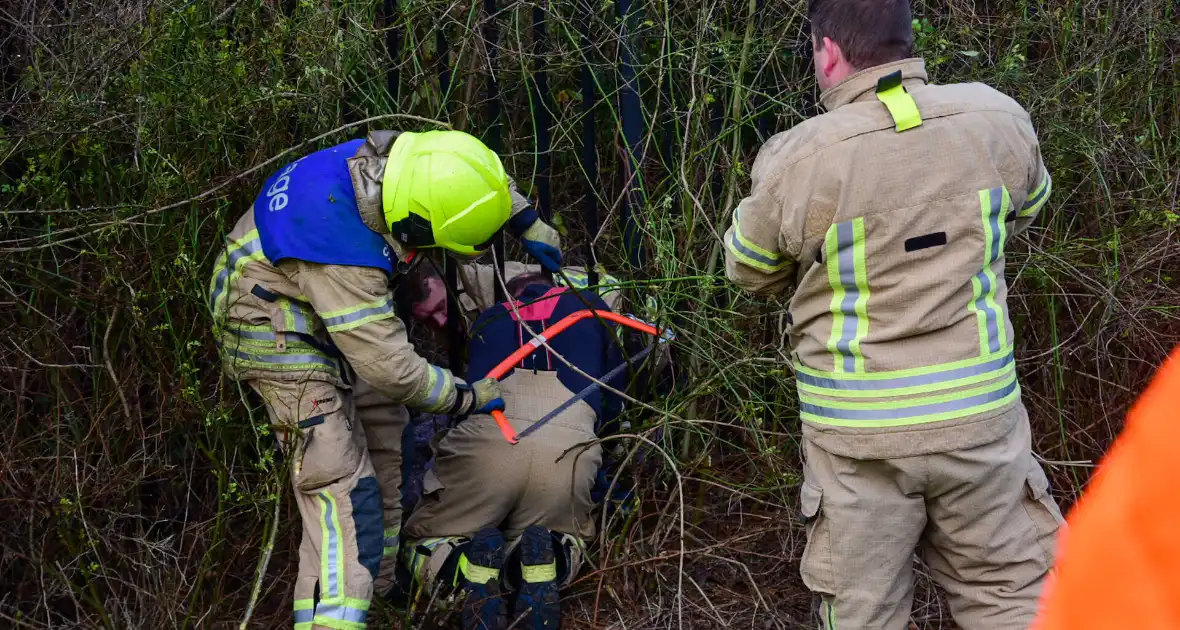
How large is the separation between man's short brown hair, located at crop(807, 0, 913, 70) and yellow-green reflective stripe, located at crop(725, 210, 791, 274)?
0.47m

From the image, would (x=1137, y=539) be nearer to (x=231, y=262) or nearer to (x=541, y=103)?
(x=231, y=262)

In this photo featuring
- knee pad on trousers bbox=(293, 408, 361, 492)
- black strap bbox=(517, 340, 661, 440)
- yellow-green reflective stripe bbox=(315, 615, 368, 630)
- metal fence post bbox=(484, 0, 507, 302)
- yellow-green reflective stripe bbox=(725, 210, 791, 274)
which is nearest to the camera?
yellow-green reflective stripe bbox=(725, 210, 791, 274)

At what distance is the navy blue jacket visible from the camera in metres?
4.23

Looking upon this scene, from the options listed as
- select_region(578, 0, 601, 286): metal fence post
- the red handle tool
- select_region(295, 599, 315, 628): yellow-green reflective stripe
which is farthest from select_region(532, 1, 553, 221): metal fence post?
select_region(295, 599, 315, 628): yellow-green reflective stripe

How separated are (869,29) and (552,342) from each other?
1.75 meters

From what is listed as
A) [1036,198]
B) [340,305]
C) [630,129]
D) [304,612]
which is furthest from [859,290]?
[304,612]

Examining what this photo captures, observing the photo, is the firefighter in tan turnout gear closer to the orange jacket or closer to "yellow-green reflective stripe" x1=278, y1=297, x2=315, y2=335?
"yellow-green reflective stripe" x1=278, y1=297, x2=315, y2=335

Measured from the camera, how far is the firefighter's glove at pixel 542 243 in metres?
4.02

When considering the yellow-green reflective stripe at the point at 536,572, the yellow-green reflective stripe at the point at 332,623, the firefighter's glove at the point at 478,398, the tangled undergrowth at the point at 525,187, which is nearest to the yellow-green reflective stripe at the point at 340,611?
the yellow-green reflective stripe at the point at 332,623

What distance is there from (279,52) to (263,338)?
0.96 metres

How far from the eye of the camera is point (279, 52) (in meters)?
3.95

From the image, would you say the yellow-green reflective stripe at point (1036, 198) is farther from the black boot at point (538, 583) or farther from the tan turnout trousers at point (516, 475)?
the black boot at point (538, 583)

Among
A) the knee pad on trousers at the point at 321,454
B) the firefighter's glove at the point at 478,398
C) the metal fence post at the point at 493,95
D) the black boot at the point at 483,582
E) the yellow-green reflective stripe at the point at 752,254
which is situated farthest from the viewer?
the metal fence post at the point at 493,95

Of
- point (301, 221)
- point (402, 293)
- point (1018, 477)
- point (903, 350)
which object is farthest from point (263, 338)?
point (1018, 477)
